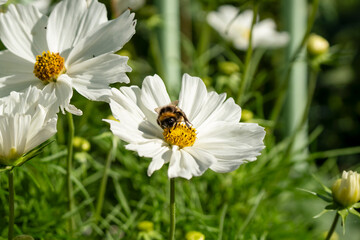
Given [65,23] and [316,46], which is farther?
[316,46]

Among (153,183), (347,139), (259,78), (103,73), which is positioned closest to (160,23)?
(259,78)

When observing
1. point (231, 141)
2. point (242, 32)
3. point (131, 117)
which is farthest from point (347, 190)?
→ point (242, 32)

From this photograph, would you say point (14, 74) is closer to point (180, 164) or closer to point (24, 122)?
point (24, 122)

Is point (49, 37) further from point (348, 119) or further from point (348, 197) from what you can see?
point (348, 119)

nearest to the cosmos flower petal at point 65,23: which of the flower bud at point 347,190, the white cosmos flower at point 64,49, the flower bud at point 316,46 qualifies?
the white cosmos flower at point 64,49

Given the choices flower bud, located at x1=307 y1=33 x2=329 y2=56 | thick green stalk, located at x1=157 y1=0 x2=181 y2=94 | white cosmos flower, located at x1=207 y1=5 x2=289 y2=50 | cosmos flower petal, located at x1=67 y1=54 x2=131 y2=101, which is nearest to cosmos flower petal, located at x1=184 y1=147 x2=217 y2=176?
cosmos flower petal, located at x1=67 y1=54 x2=131 y2=101

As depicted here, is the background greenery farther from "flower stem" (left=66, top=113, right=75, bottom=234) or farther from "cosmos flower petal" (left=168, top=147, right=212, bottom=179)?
"cosmos flower petal" (left=168, top=147, right=212, bottom=179)
